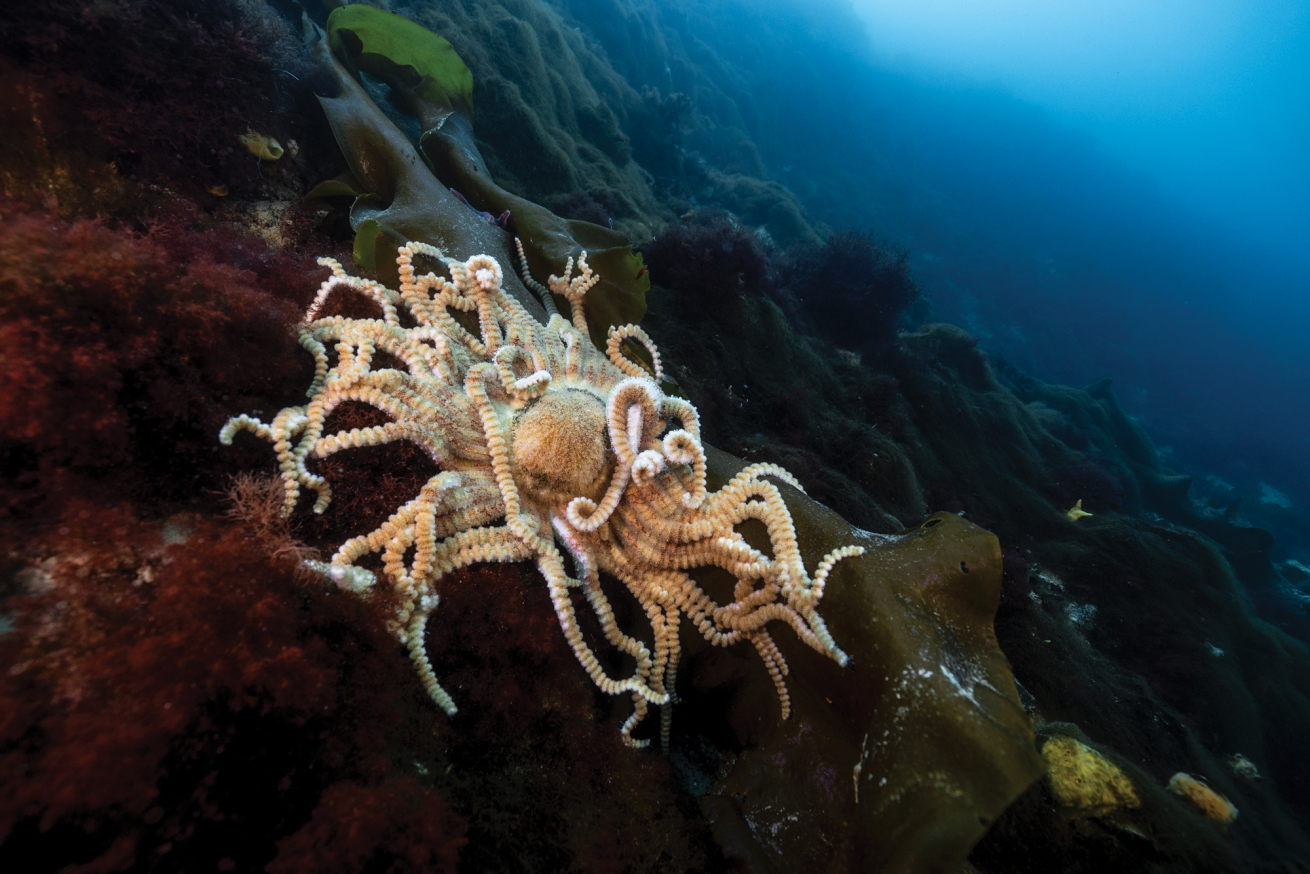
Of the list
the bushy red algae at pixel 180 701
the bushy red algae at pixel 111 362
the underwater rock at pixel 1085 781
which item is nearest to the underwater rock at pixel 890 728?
the underwater rock at pixel 1085 781

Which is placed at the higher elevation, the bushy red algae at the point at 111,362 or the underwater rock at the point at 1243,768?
the bushy red algae at the point at 111,362

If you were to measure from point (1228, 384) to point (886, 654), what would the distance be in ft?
164

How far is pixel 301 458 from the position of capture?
174cm

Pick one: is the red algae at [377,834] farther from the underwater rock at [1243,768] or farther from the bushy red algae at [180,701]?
the underwater rock at [1243,768]

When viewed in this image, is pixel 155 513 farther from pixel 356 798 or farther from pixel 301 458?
pixel 356 798

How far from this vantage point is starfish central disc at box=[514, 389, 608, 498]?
218cm

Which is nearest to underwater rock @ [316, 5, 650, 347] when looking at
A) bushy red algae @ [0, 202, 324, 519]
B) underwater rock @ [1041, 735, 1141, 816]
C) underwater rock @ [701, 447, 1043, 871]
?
bushy red algae @ [0, 202, 324, 519]

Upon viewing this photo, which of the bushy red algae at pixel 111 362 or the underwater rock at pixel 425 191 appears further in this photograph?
the underwater rock at pixel 425 191

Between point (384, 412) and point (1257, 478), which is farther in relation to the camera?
point (1257, 478)

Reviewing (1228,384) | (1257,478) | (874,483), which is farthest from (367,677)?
(1228,384)

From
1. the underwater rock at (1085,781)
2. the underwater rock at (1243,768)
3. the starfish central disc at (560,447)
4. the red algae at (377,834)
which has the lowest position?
the underwater rock at (1243,768)

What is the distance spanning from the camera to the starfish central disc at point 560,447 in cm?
218

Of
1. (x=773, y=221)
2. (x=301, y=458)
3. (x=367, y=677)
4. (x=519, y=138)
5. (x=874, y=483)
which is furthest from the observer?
(x=773, y=221)

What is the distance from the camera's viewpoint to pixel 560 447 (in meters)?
2.20
